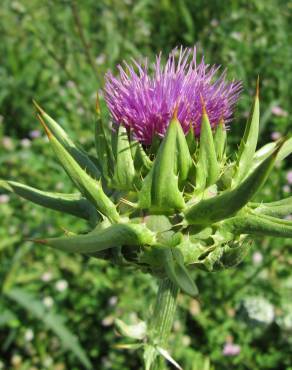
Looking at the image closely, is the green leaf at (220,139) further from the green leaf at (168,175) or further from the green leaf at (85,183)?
the green leaf at (85,183)

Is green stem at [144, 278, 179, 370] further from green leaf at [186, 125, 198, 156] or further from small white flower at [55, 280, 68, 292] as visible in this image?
small white flower at [55, 280, 68, 292]

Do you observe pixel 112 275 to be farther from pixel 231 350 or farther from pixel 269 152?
pixel 269 152

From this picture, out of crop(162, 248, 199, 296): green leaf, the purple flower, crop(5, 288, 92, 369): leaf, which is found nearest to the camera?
crop(162, 248, 199, 296): green leaf

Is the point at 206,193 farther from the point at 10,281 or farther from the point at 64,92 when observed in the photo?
the point at 64,92

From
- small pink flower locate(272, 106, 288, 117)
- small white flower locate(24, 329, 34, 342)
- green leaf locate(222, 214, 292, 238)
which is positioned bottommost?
small white flower locate(24, 329, 34, 342)

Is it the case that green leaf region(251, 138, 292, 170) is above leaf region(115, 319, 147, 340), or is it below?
above

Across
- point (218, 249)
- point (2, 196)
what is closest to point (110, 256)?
point (218, 249)

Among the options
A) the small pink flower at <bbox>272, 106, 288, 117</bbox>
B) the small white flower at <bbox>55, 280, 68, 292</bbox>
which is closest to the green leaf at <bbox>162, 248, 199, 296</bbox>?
the small white flower at <bbox>55, 280, 68, 292</bbox>
